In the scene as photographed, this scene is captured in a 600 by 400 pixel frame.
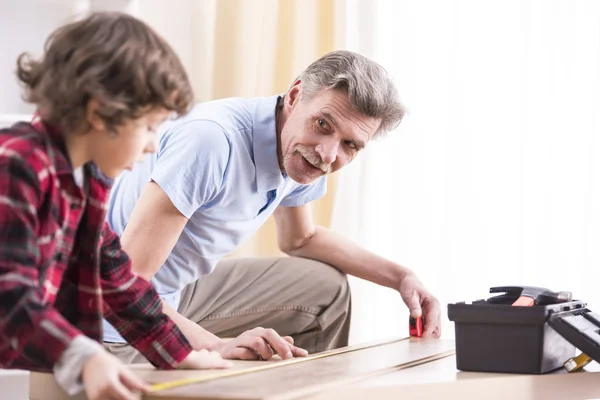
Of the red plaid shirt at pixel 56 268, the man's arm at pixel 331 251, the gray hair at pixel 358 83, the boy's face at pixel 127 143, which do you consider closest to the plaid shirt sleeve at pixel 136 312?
the red plaid shirt at pixel 56 268

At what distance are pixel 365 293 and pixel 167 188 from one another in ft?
3.60

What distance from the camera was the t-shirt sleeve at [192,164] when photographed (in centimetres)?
133

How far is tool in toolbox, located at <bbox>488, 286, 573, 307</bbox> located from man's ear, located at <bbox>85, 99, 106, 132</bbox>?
618 millimetres

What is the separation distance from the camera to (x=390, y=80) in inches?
58.9

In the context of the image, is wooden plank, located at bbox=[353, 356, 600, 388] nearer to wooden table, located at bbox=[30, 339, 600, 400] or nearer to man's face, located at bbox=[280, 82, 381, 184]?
wooden table, located at bbox=[30, 339, 600, 400]

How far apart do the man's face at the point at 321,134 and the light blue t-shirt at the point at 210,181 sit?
6 cm

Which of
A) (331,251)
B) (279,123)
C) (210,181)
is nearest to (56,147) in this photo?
(210,181)

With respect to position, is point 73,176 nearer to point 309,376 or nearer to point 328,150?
point 309,376

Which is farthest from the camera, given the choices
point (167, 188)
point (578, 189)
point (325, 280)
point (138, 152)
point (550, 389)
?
point (578, 189)

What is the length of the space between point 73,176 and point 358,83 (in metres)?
0.71

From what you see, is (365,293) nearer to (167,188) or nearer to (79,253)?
(167,188)

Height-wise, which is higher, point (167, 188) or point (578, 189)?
point (167, 188)

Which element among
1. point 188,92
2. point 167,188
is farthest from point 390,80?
point 188,92

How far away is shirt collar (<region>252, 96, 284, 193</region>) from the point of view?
1.51 meters
